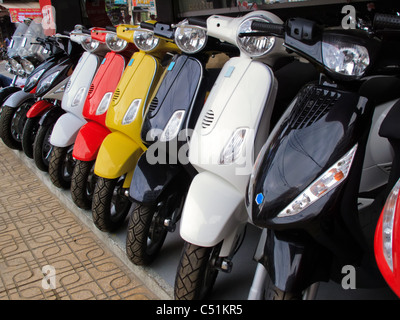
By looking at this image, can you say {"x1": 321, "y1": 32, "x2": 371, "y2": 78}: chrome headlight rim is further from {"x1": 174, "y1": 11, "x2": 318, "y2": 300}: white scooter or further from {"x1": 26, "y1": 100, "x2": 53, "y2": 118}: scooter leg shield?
{"x1": 26, "y1": 100, "x2": 53, "y2": 118}: scooter leg shield

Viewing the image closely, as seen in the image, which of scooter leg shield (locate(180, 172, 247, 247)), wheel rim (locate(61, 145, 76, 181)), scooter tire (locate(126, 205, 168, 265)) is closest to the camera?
scooter leg shield (locate(180, 172, 247, 247))

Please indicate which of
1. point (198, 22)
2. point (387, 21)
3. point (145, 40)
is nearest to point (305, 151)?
point (387, 21)

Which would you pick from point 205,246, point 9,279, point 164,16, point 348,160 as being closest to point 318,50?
point 348,160

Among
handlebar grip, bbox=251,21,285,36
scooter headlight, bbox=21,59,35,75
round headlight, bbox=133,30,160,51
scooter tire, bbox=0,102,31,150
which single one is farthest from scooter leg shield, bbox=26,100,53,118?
handlebar grip, bbox=251,21,285,36

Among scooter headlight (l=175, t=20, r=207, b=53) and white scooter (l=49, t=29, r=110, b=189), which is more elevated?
scooter headlight (l=175, t=20, r=207, b=53)

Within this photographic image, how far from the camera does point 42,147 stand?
12.3 ft

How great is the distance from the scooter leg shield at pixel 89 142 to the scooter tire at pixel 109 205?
0.20 meters

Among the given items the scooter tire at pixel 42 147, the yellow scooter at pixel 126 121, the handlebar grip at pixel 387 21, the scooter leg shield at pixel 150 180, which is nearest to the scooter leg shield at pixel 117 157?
the yellow scooter at pixel 126 121

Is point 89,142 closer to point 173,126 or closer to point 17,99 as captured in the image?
point 173,126

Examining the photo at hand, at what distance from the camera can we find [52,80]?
11.9ft

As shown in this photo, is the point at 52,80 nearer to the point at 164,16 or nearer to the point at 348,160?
the point at 164,16

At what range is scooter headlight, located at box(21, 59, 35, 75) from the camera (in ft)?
15.7

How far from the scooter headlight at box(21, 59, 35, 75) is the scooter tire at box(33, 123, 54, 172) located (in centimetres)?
144

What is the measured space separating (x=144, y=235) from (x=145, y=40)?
117 cm
